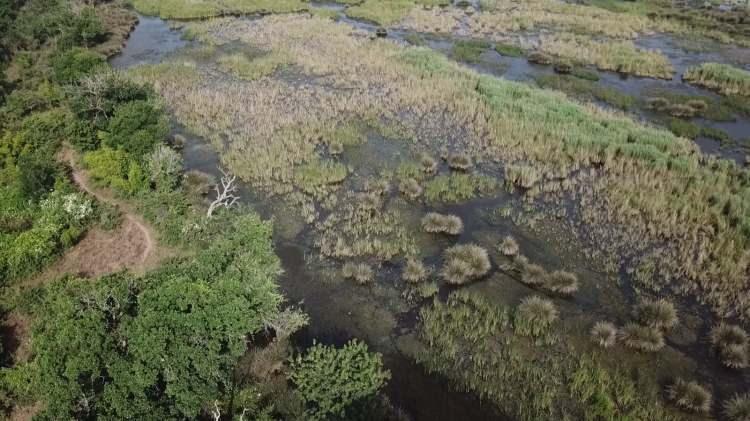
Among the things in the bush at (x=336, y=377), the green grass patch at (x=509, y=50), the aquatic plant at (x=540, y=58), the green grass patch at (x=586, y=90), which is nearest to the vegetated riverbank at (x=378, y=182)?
the bush at (x=336, y=377)

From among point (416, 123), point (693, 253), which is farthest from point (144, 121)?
point (693, 253)

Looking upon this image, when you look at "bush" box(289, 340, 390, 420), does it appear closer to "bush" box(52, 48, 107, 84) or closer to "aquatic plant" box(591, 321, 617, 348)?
"aquatic plant" box(591, 321, 617, 348)

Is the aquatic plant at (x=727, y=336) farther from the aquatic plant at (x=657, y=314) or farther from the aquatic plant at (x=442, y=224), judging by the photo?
the aquatic plant at (x=442, y=224)

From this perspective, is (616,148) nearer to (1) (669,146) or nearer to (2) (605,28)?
(1) (669,146)

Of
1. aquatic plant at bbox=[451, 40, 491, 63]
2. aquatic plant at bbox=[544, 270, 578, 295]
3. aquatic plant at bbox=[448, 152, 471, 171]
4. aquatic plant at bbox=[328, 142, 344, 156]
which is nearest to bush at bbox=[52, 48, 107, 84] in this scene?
aquatic plant at bbox=[328, 142, 344, 156]

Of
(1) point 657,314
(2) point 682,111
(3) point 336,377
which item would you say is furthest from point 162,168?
(2) point 682,111
